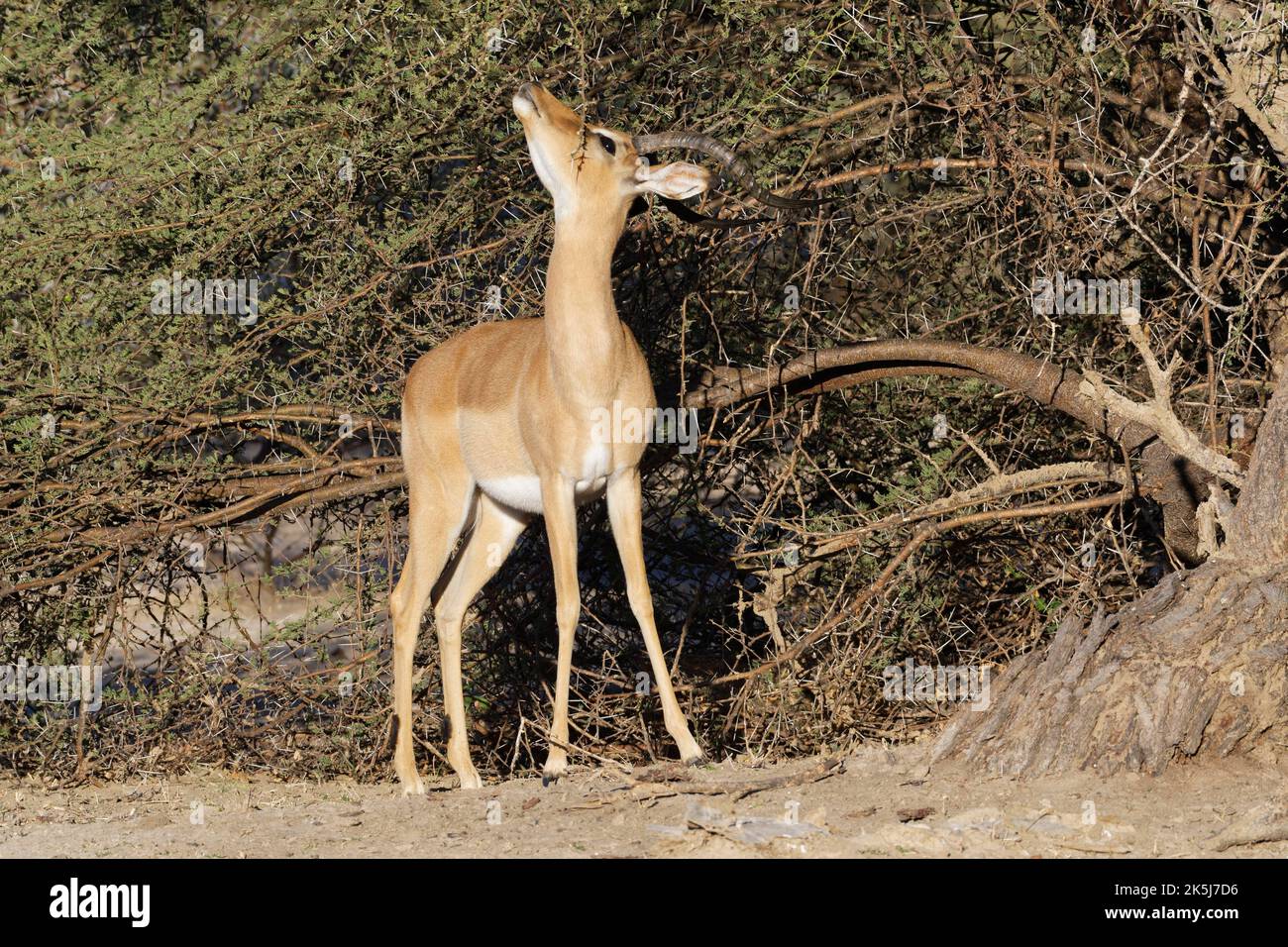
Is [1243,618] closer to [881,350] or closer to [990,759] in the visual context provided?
[990,759]

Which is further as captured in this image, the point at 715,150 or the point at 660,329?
the point at 660,329

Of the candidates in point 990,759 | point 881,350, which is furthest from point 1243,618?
point 881,350

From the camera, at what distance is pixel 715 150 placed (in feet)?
19.1

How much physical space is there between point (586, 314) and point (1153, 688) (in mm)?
2514

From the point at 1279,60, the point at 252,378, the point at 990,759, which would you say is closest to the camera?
the point at 990,759

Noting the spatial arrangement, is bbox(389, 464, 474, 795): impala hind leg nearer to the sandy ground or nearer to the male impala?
the male impala

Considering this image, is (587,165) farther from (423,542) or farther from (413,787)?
(413,787)

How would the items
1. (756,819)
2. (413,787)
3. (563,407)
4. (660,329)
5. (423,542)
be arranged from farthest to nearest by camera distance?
(660,329)
(423,542)
(413,787)
(563,407)
(756,819)

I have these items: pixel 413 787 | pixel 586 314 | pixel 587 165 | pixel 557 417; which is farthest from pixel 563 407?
pixel 413 787

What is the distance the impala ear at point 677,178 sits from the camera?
5.98 m

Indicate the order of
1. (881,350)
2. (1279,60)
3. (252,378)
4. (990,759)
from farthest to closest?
(252,378), (881,350), (1279,60), (990,759)

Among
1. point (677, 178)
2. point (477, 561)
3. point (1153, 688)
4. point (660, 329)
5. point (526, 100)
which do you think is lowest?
point (1153, 688)

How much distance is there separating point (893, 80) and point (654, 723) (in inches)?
141

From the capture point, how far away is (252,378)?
781cm
